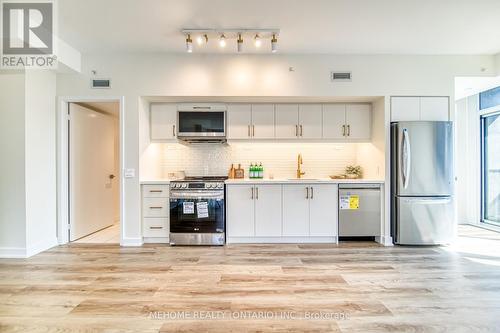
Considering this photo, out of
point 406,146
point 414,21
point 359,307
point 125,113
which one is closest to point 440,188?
point 406,146

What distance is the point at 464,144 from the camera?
5.60 m

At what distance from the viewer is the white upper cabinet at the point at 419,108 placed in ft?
13.5

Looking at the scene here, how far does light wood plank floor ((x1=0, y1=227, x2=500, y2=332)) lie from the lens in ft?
6.93

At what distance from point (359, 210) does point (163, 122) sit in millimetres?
3257

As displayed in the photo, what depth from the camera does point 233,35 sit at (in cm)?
353

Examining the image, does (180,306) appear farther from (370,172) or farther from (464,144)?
(464,144)

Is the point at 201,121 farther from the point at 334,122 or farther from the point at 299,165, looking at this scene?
the point at 334,122

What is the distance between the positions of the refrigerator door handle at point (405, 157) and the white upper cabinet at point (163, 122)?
10.9 feet

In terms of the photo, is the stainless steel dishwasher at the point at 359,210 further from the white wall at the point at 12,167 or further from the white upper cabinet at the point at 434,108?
the white wall at the point at 12,167

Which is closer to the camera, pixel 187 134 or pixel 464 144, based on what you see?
pixel 187 134

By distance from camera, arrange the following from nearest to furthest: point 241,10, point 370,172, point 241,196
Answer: point 241,10
point 241,196
point 370,172

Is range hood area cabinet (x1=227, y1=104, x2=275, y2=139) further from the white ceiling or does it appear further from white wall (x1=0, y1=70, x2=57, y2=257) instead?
white wall (x1=0, y1=70, x2=57, y2=257)

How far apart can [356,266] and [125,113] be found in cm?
370

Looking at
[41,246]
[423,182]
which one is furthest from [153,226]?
[423,182]
